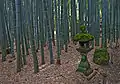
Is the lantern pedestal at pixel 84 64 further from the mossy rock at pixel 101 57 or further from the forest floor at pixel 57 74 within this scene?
the mossy rock at pixel 101 57

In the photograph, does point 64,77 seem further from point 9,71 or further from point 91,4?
point 91,4

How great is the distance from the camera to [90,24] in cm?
752

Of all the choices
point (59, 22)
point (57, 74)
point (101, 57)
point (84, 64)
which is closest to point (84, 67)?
point (84, 64)

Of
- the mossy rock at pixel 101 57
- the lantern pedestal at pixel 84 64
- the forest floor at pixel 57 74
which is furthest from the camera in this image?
the mossy rock at pixel 101 57

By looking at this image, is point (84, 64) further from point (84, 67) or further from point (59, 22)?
point (59, 22)

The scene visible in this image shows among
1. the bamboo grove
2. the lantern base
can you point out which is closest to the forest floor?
the lantern base

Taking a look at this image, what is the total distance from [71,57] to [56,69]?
1.06 meters

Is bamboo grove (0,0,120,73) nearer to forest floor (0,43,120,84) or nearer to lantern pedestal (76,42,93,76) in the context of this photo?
forest floor (0,43,120,84)

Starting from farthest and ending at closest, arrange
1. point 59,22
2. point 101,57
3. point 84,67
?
point 101,57 < point 59,22 < point 84,67

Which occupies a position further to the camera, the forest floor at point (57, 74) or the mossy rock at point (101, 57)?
the mossy rock at point (101, 57)

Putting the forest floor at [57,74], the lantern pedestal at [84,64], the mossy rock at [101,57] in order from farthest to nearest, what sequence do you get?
the mossy rock at [101,57]
the lantern pedestal at [84,64]
the forest floor at [57,74]

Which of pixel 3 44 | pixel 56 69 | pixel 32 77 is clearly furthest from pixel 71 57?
pixel 3 44

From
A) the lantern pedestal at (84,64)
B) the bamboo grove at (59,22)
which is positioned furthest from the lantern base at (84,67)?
the bamboo grove at (59,22)

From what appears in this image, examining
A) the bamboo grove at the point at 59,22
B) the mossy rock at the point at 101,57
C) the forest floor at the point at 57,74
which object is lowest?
the forest floor at the point at 57,74
